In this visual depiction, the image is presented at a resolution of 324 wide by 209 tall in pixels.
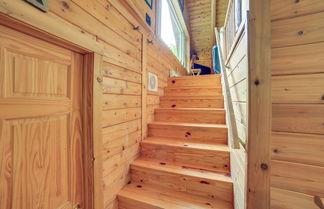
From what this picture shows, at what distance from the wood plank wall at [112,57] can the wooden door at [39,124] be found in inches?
5.1

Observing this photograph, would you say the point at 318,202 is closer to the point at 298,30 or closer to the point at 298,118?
the point at 298,118

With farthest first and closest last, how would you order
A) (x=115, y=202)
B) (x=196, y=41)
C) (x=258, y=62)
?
(x=196, y=41) → (x=115, y=202) → (x=258, y=62)

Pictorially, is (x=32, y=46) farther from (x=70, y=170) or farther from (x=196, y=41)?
(x=196, y=41)

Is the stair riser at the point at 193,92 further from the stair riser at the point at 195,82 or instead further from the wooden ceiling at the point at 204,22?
the wooden ceiling at the point at 204,22

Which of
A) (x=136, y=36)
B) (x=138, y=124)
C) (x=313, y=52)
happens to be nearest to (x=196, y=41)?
(x=136, y=36)

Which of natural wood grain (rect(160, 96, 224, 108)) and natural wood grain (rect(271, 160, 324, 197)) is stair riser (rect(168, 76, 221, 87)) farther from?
natural wood grain (rect(271, 160, 324, 197))

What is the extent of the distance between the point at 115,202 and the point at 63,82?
4.10ft

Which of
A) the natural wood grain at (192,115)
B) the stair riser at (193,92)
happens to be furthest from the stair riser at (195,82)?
the natural wood grain at (192,115)

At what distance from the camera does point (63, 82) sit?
0.90 m

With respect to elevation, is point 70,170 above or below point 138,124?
below

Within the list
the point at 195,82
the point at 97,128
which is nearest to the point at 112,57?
the point at 97,128

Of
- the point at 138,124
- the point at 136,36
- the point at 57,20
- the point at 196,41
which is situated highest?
the point at 196,41

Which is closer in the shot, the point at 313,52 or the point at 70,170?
the point at 313,52

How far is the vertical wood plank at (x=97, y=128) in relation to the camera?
3.46 feet
